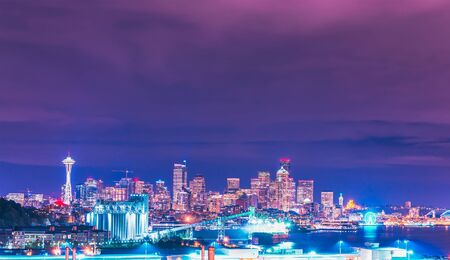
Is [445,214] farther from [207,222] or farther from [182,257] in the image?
[182,257]

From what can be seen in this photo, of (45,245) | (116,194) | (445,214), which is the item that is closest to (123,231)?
(45,245)

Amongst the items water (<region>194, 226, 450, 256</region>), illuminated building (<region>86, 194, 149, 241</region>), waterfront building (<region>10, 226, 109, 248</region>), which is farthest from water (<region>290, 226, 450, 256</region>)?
waterfront building (<region>10, 226, 109, 248</region>)

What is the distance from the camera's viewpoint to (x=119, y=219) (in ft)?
240

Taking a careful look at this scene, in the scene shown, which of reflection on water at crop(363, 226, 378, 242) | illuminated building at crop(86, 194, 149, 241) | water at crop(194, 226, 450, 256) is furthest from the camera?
reflection on water at crop(363, 226, 378, 242)

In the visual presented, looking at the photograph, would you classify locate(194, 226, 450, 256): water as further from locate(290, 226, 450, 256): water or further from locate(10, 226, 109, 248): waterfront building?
locate(10, 226, 109, 248): waterfront building

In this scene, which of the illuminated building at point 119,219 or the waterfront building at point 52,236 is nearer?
the waterfront building at point 52,236

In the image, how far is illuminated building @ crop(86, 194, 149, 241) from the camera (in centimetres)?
7281

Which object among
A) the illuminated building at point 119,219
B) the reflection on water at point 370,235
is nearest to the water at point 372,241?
the reflection on water at point 370,235

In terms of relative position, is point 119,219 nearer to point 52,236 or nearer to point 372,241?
point 52,236

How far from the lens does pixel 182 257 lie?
114 feet

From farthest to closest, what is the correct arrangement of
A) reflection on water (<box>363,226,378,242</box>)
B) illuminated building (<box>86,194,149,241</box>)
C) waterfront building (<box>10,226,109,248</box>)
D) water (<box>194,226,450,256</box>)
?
reflection on water (<box>363,226,378,242</box>)
illuminated building (<box>86,194,149,241</box>)
water (<box>194,226,450,256</box>)
waterfront building (<box>10,226,109,248</box>)

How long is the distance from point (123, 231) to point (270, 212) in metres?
68.9

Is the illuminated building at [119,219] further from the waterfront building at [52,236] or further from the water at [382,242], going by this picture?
the water at [382,242]

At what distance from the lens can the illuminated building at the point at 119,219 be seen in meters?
72.8
